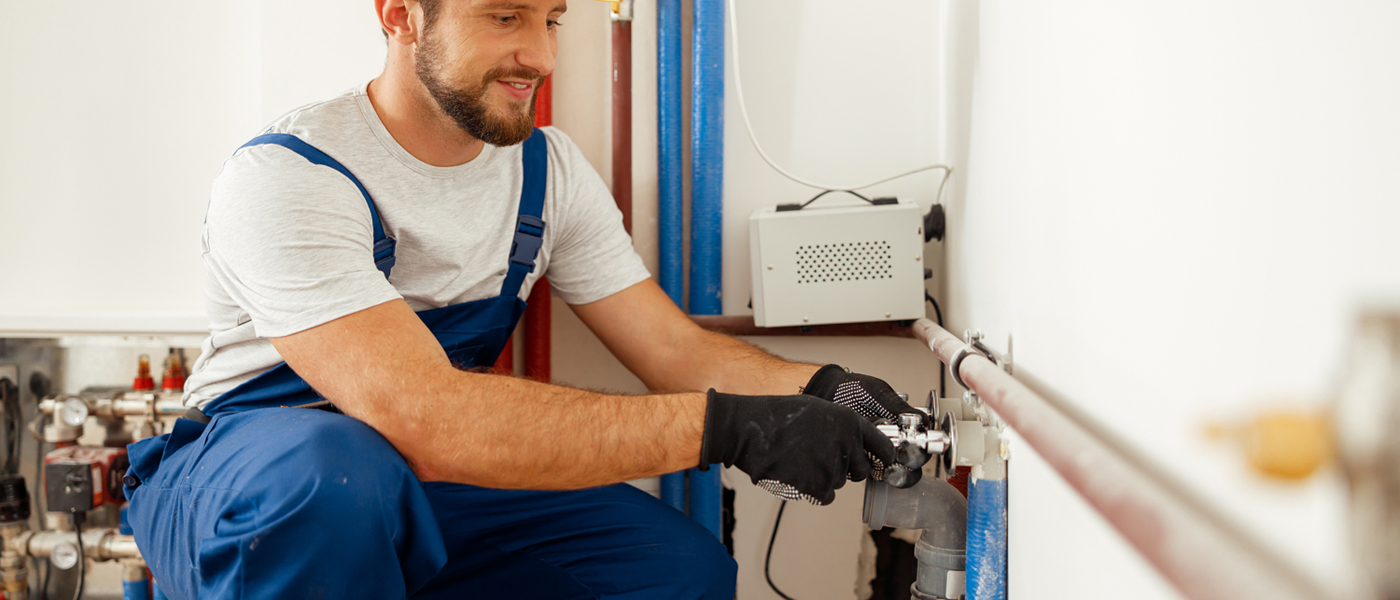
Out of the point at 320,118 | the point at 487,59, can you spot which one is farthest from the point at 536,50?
the point at 320,118

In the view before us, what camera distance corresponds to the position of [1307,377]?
29 centimetres

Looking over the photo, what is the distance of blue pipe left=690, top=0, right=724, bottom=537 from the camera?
1.31 metres

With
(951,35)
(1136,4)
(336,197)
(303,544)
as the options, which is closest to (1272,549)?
(1136,4)

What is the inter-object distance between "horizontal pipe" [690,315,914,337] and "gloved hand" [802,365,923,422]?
0.90 feet

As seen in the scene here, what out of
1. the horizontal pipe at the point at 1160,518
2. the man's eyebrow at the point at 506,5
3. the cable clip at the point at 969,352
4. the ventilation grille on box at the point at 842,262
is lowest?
the cable clip at the point at 969,352

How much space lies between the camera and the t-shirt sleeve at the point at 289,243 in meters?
0.85

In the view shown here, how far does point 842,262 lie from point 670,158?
36 cm

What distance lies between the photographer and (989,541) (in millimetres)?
722

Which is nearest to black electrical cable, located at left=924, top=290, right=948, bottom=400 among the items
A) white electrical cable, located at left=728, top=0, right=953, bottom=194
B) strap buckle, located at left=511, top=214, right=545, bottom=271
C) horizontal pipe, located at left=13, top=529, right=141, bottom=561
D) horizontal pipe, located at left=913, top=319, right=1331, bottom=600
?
white electrical cable, located at left=728, top=0, right=953, bottom=194

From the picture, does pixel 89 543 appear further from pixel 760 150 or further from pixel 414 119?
pixel 760 150

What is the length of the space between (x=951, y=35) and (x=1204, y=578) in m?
1.08

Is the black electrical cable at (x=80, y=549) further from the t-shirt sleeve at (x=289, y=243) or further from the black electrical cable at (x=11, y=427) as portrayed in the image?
the t-shirt sleeve at (x=289, y=243)

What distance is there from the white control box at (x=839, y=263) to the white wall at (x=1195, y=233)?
0.44m

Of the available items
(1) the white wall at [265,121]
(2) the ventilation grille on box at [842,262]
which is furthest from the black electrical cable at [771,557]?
(2) the ventilation grille on box at [842,262]
